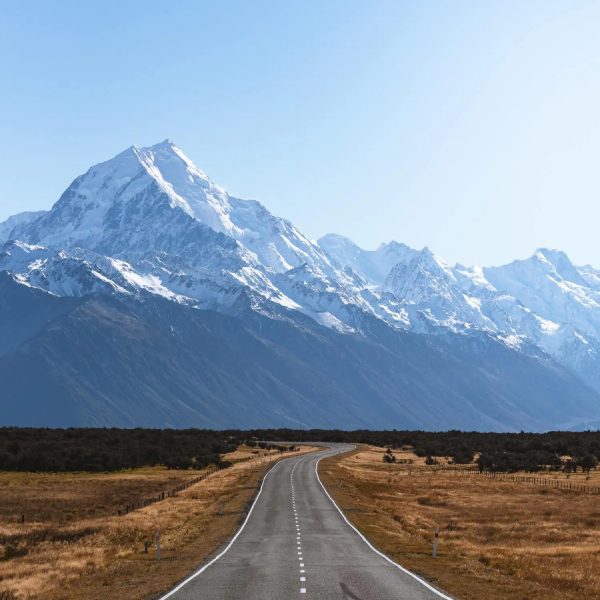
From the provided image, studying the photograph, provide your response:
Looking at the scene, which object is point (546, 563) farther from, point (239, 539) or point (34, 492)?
point (34, 492)

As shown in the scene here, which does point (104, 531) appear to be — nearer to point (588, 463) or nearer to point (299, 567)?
point (299, 567)

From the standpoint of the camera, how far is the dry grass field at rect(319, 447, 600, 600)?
35.2 meters

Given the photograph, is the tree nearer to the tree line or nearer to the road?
the tree line

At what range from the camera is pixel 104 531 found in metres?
54.7

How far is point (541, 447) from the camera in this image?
14238 centimetres

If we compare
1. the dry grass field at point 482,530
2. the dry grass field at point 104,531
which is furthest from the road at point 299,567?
the dry grass field at point 482,530

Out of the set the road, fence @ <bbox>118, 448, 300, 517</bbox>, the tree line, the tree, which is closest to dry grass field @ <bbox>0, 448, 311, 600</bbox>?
fence @ <bbox>118, 448, 300, 517</bbox>

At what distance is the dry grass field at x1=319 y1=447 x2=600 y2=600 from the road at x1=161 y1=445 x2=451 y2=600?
176cm

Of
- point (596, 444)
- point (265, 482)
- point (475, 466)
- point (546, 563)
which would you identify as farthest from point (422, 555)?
point (596, 444)

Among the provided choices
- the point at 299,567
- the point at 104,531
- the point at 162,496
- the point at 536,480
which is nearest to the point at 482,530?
the point at 299,567

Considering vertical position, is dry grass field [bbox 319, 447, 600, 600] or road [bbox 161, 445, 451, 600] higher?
road [bbox 161, 445, 451, 600]

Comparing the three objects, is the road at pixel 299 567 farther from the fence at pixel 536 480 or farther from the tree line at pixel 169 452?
the tree line at pixel 169 452

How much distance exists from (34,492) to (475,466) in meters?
63.5

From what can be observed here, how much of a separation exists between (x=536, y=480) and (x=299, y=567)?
65.1 m
